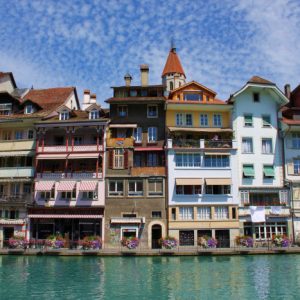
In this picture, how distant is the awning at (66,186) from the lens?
48.1m

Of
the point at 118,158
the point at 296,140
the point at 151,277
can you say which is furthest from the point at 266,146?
the point at 151,277

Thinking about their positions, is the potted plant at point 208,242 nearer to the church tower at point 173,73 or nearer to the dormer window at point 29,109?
the dormer window at point 29,109

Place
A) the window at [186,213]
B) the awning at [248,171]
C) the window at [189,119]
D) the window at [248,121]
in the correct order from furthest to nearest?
the window at [189,119] → the window at [248,121] → the awning at [248,171] → the window at [186,213]

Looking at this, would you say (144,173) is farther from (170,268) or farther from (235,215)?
(170,268)

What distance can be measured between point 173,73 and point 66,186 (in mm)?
41537

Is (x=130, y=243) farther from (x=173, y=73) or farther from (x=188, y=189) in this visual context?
(x=173, y=73)

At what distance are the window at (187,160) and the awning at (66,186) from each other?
11.6 meters

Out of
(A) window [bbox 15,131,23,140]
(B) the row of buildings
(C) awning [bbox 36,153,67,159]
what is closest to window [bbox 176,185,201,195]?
(B) the row of buildings

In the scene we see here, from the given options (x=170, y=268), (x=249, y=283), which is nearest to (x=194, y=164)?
(x=170, y=268)

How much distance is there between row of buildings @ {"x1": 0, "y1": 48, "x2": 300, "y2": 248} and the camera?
4788cm

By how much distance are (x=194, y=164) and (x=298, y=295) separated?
25.6 m

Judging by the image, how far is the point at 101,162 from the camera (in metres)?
49.2

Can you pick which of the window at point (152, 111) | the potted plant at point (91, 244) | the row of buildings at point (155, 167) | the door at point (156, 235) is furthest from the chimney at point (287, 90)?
the potted plant at point (91, 244)

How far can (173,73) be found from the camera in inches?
3275
